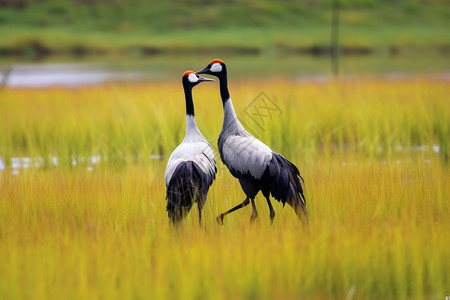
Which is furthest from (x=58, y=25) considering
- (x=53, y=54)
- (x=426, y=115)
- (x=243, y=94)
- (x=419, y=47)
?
(x=426, y=115)

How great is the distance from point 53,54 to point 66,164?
108 ft

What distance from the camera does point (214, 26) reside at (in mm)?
46188

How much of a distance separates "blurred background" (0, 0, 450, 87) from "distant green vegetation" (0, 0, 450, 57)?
2.3 inches

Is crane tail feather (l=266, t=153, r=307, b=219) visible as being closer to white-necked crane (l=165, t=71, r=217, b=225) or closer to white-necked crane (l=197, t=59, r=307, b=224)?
white-necked crane (l=197, t=59, r=307, b=224)

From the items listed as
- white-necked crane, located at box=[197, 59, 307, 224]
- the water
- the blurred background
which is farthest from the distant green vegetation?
white-necked crane, located at box=[197, 59, 307, 224]

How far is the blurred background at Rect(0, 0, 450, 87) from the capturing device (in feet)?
126

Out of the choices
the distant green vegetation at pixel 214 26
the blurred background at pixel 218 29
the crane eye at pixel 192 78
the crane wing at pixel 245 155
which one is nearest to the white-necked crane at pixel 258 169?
the crane wing at pixel 245 155

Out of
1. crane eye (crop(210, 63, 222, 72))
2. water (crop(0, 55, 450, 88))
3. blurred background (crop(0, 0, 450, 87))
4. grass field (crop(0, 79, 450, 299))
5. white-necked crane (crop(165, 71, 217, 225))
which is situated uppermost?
blurred background (crop(0, 0, 450, 87))

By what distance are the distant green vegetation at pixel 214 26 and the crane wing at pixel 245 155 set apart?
3343 cm

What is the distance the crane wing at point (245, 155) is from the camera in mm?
4391

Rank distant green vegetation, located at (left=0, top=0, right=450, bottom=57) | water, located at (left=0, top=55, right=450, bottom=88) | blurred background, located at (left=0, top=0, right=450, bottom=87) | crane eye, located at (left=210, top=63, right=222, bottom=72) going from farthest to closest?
distant green vegetation, located at (left=0, top=0, right=450, bottom=57) → blurred background, located at (left=0, top=0, right=450, bottom=87) → water, located at (left=0, top=55, right=450, bottom=88) → crane eye, located at (left=210, top=63, right=222, bottom=72)

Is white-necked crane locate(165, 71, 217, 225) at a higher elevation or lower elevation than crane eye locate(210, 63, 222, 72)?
lower

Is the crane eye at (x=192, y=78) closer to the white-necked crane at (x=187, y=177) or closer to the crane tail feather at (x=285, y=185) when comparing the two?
the white-necked crane at (x=187, y=177)

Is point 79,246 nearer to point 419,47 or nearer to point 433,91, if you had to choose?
point 433,91
